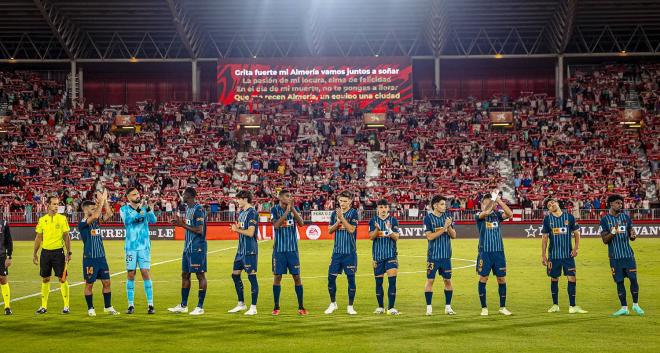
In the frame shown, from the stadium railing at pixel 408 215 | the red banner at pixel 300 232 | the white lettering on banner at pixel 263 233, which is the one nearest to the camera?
the white lettering on banner at pixel 263 233

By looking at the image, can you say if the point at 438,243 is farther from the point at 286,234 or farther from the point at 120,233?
the point at 120,233

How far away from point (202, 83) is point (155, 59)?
17.1 ft

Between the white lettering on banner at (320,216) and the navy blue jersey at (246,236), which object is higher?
the white lettering on banner at (320,216)

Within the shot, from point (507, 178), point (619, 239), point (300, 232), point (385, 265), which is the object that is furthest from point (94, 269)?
point (507, 178)

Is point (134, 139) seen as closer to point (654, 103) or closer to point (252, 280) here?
point (654, 103)

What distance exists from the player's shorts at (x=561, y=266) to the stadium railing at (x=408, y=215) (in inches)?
1049

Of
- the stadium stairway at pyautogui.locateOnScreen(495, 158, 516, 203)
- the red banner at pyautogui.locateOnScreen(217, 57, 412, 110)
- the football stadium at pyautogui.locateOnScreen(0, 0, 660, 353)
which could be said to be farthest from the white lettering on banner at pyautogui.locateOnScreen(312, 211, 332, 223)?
the red banner at pyautogui.locateOnScreen(217, 57, 412, 110)

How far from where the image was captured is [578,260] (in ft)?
94.3

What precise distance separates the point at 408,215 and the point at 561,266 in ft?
90.7

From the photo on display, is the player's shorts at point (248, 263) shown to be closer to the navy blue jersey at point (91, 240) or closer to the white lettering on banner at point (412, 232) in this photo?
the navy blue jersey at point (91, 240)

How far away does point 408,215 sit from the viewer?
43.8 m

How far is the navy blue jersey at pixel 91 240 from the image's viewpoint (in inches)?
A: 625

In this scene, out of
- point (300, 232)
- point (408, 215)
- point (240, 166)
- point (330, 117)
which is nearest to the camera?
point (300, 232)

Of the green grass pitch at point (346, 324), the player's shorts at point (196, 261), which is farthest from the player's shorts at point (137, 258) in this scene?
the green grass pitch at point (346, 324)
